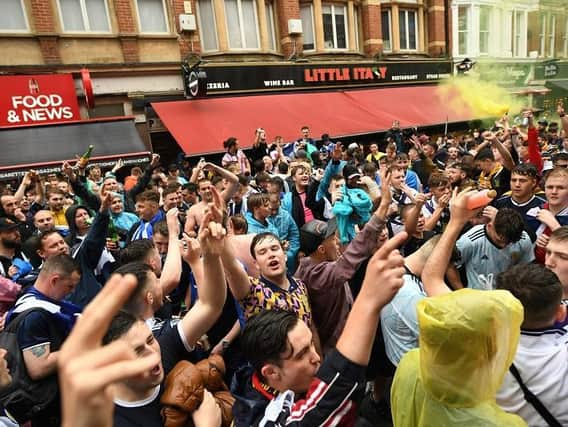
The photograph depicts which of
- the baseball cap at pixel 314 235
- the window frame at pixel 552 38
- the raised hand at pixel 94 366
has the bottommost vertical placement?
the baseball cap at pixel 314 235

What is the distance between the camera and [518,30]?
1939cm

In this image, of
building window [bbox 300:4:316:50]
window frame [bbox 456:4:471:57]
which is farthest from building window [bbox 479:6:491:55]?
building window [bbox 300:4:316:50]

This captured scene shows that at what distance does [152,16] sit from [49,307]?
11.6 m

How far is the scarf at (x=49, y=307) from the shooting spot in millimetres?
2457

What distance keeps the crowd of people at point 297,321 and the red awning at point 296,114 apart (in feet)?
22.5

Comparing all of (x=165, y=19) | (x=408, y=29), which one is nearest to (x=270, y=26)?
(x=165, y=19)

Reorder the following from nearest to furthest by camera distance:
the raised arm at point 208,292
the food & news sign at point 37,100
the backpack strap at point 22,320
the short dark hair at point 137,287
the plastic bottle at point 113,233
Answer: the raised arm at point 208,292 < the short dark hair at point 137,287 < the backpack strap at point 22,320 < the plastic bottle at point 113,233 < the food & news sign at point 37,100

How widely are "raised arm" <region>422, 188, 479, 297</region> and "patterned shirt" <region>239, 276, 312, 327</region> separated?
0.88m

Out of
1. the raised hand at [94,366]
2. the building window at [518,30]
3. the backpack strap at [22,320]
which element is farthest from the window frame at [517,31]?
the raised hand at [94,366]

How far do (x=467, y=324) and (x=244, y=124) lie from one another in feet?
37.5

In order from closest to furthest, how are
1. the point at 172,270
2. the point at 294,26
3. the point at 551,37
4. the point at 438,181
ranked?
the point at 172,270
the point at 438,181
the point at 294,26
the point at 551,37

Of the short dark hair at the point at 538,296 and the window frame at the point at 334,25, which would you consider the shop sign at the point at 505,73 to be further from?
the short dark hair at the point at 538,296

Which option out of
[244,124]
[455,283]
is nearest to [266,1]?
[244,124]

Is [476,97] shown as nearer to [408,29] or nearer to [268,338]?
[408,29]
